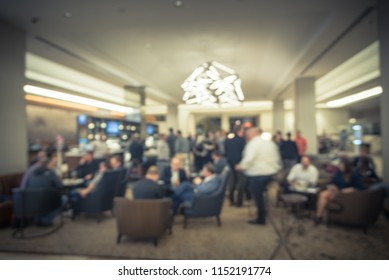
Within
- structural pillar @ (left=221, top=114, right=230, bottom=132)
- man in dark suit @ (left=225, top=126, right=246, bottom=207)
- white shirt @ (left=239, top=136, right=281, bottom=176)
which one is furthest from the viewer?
man in dark suit @ (left=225, top=126, right=246, bottom=207)

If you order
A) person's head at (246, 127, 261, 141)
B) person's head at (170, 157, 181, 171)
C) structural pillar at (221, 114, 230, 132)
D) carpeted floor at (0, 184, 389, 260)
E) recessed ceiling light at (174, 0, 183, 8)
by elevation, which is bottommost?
carpeted floor at (0, 184, 389, 260)

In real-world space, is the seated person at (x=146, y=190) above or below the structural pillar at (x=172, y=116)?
below

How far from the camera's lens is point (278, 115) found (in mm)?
3842

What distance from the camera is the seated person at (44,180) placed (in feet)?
10.3

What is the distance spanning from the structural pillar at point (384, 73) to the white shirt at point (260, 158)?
145 cm

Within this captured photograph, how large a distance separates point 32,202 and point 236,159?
120 inches

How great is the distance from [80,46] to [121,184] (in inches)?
91.9

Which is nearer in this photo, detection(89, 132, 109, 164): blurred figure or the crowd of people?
the crowd of people

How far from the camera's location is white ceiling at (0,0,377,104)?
9.44 feet

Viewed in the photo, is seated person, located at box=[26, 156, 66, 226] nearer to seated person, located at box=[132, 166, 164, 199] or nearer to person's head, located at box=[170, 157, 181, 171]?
seated person, located at box=[132, 166, 164, 199]

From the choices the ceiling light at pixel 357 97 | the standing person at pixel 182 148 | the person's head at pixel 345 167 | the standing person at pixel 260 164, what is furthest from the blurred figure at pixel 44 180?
the ceiling light at pixel 357 97

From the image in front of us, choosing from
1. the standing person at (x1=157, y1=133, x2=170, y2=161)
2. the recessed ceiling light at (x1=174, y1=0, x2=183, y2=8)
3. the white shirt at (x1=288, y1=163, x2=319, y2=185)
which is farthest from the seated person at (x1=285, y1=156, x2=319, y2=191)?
the recessed ceiling light at (x1=174, y1=0, x2=183, y2=8)

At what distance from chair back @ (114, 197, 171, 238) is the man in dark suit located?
1683 mm

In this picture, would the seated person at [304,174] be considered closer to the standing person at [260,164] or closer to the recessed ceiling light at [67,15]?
the standing person at [260,164]
